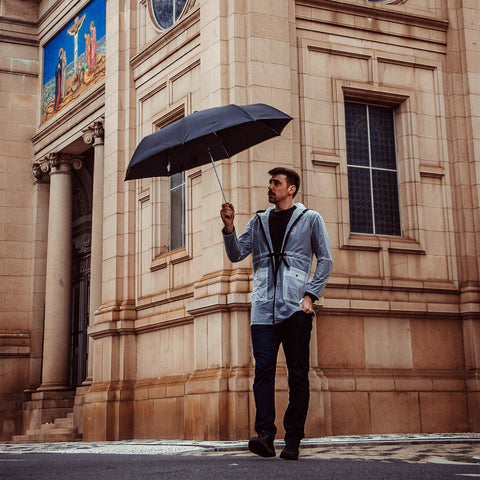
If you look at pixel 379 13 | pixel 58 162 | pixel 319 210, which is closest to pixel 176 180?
pixel 319 210

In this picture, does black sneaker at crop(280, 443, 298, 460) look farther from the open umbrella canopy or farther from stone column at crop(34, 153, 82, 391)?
stone column at crop(34, 153, 82, 391)

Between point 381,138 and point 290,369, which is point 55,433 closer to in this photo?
point 381,138

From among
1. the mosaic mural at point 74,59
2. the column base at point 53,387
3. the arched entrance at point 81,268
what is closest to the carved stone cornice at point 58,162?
the arched entrance at point 81,268

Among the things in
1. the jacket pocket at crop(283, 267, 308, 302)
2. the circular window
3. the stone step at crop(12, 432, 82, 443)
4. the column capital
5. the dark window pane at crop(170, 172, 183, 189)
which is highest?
the circular window

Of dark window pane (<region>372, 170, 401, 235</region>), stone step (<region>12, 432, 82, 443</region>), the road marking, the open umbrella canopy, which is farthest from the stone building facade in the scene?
the road marking

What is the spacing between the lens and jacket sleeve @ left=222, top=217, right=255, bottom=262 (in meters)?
7.22

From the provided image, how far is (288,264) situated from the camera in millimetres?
7133

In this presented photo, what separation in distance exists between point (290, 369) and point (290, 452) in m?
0.68

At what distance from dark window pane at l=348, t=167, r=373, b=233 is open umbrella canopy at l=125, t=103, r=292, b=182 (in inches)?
211

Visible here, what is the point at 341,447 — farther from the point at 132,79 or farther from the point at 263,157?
the point at 132,79

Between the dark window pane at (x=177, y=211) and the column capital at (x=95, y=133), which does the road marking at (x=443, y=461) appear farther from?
the column capital at (x=95, y=133)

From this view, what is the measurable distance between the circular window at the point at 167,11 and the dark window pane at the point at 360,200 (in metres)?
4.65

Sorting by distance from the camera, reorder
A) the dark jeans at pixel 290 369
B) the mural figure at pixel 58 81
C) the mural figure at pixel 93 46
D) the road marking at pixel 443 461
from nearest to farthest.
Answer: the road marking at pixel 443 461, the dark jeans at pixel 290 369, the mural figure at pixel 93 46, the mural figure at pixel 58 81

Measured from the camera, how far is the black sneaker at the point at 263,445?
670 centimetres
